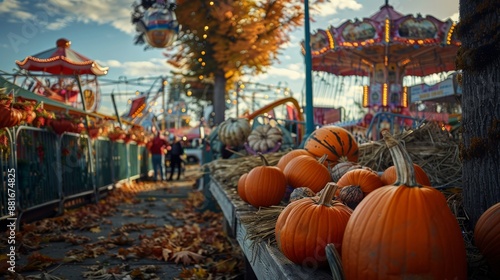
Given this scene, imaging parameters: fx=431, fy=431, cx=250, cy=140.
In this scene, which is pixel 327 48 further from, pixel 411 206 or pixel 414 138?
pixel 411 206

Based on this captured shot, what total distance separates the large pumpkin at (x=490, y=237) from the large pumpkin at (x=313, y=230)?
584 mm

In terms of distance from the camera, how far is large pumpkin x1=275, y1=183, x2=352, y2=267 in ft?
6.52

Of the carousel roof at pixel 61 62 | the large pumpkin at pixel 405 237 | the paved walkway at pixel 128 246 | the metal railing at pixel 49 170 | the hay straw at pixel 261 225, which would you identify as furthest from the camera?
the carousel roof at pixel 61 62

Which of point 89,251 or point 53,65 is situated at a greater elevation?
point 53,65

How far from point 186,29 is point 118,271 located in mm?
12580

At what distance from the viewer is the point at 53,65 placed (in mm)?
11156

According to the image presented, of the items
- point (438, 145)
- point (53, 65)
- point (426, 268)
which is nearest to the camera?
point (426, 268)

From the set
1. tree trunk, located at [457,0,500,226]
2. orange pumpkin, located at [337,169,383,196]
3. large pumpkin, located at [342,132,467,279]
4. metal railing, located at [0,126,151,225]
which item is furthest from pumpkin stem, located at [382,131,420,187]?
metal railing, located at [0,126,151,225]

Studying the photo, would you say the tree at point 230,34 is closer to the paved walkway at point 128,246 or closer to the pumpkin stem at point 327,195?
the paved walkway at point 128,246

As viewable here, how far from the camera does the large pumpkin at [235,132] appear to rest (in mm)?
7705

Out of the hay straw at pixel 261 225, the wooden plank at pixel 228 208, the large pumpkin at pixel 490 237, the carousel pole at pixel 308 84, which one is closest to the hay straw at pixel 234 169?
the wooden plank at pixel 228 208

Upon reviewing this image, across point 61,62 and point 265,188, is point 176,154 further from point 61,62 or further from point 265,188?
point 265,188

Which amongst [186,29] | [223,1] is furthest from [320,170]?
[186,29]

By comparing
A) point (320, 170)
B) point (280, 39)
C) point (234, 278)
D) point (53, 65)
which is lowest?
point (234, 278)
